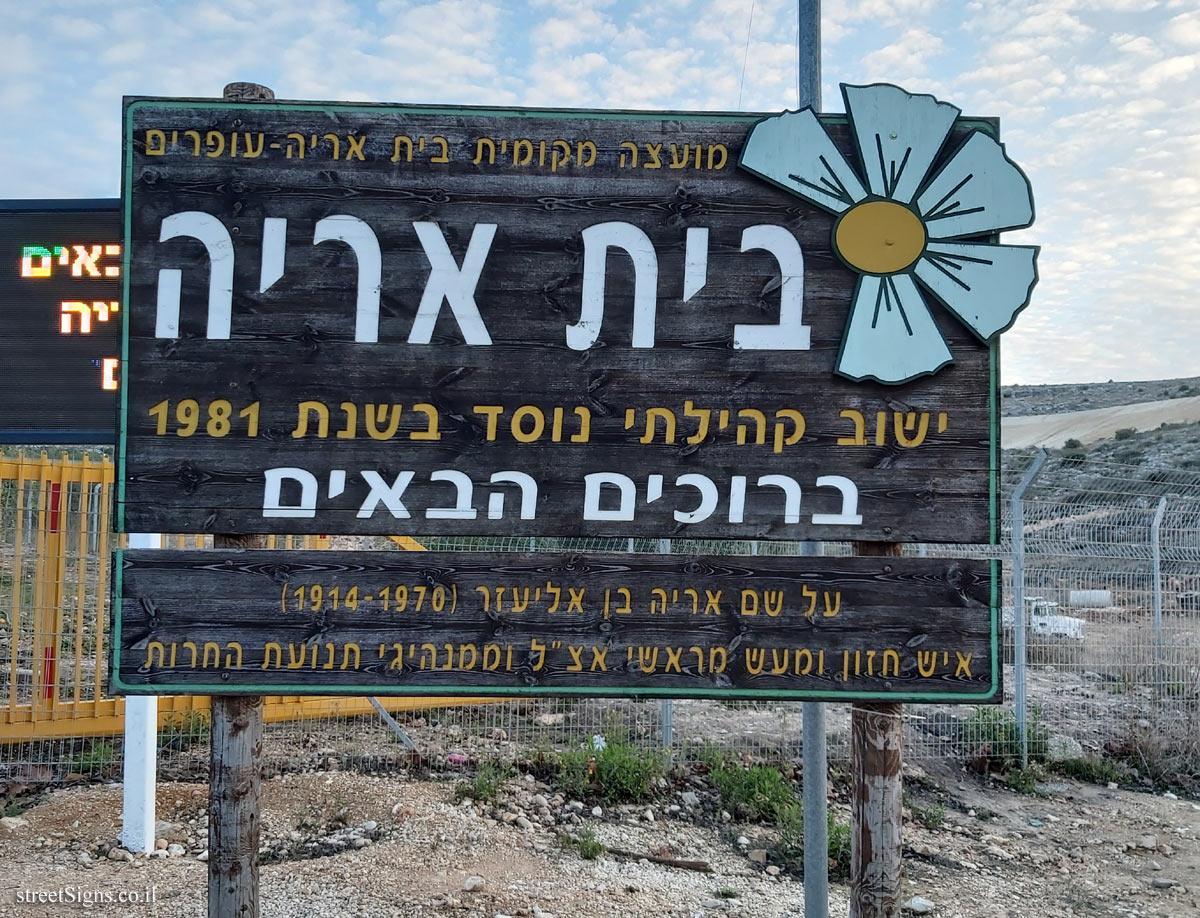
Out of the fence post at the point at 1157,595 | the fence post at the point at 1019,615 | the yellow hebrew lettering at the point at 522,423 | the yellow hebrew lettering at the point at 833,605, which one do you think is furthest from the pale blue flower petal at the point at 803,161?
the fence post at the point at 1157,595

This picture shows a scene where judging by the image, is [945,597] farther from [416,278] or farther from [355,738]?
[355,738]

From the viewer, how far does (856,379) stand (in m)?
3.22

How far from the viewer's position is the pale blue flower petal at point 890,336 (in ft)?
10.6

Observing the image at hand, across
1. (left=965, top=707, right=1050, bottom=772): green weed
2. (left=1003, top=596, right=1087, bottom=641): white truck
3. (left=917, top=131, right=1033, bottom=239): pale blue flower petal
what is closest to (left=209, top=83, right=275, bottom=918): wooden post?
(left=917, top=131, right=1033, bottom=239): pale blue flower petal

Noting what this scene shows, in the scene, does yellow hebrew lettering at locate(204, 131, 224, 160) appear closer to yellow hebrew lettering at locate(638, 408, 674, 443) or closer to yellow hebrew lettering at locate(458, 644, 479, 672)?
yellow hebrew lettering at locate(638, 408, 674, 443)

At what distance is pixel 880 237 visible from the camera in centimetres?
324

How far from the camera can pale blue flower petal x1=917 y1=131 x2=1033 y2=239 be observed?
3.22 meters

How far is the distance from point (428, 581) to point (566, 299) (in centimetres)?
124

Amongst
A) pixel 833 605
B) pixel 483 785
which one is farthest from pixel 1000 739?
pixel 833 605

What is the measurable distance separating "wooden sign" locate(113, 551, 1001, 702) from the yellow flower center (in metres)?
1.18

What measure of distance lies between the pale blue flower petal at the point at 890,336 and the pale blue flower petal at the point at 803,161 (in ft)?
1.17

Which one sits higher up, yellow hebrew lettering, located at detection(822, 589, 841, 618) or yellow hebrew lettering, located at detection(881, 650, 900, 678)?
yellow hebrew lettering, located at detection(822, 589, 841, 618)

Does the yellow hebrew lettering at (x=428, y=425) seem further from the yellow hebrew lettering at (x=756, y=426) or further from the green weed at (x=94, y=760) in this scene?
the green weed at (x=94, y=760)

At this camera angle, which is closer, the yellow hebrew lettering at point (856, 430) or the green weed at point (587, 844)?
the yellow hebrew lettering at point (856, 430)
